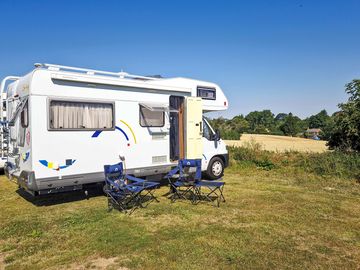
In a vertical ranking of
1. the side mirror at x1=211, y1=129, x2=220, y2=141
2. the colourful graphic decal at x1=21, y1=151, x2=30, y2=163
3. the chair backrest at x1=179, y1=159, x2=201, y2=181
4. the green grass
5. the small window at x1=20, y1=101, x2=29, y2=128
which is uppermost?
the small window at x1=20, y1=101, x2=29, y2=128

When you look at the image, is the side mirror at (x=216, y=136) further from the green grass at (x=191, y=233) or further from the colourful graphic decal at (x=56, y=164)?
the colourful graphic decal at (x=56, y=164)

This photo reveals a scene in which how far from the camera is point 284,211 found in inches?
241

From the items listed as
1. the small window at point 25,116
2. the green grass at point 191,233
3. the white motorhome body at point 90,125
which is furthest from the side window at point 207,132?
the small window at point 25,116

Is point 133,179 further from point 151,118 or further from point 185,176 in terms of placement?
point 151,118

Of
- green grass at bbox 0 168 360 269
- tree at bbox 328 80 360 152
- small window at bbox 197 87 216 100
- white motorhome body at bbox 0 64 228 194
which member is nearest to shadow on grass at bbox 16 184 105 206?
green grass at bbox 0 168 360 269

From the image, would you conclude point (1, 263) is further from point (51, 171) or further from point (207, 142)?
point (207, 142)

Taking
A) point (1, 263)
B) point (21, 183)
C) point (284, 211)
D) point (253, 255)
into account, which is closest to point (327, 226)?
point (284, 211)

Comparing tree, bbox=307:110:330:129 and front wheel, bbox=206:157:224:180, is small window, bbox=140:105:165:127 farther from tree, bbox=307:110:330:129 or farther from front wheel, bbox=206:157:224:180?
tree, bbox=307:110:330:129

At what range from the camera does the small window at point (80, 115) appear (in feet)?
20.8

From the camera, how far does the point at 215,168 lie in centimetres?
959

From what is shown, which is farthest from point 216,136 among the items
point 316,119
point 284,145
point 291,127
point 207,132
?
point 316,119

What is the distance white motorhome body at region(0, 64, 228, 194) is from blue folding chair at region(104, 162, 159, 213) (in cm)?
47

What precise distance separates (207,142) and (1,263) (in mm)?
6290

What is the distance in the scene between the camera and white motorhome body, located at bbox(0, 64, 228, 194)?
243 inches
